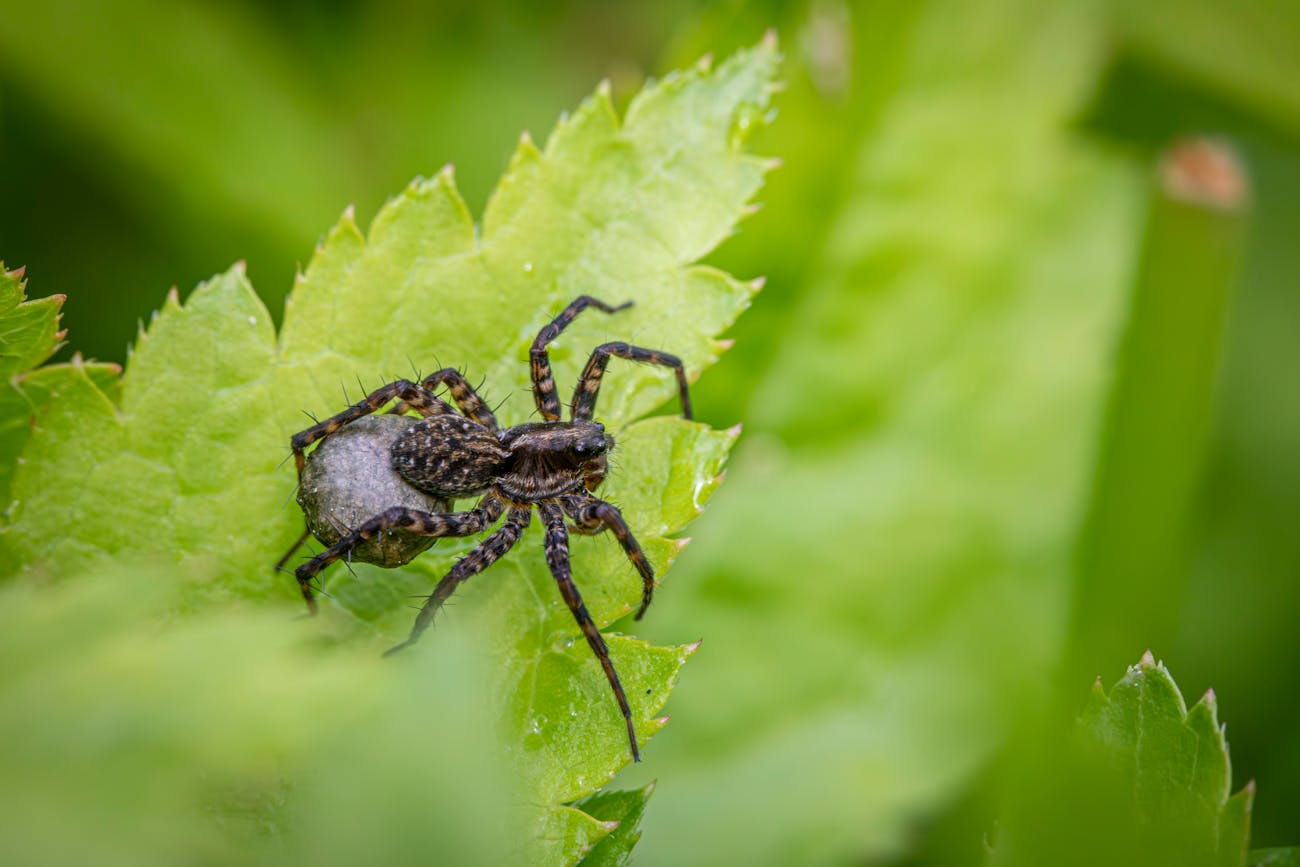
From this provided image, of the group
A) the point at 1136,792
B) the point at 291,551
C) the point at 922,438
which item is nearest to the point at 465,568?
the point at 291,551

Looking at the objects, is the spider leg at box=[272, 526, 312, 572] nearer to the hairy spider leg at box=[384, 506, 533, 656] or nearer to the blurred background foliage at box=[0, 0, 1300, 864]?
the hairy spider leg at box=[384, 506, 533, 656]

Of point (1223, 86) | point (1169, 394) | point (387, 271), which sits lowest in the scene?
point (1169, 394)

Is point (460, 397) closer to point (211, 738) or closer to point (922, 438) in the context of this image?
point (922, 438)

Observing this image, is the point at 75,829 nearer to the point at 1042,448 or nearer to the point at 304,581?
the point at 304,581

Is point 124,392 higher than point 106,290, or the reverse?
point 106,290

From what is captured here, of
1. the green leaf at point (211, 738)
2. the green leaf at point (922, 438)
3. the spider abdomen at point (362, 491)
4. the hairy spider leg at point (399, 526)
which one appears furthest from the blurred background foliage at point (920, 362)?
the green leaf at point (211, 738)

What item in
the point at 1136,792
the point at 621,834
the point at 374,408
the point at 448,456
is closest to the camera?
the point at 1136,792

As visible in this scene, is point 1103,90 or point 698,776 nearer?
point 698,776

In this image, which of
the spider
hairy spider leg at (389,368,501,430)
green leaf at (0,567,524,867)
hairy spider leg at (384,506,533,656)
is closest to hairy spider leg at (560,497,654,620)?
the spider

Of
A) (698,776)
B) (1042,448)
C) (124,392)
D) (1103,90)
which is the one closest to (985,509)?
(1042,448)
